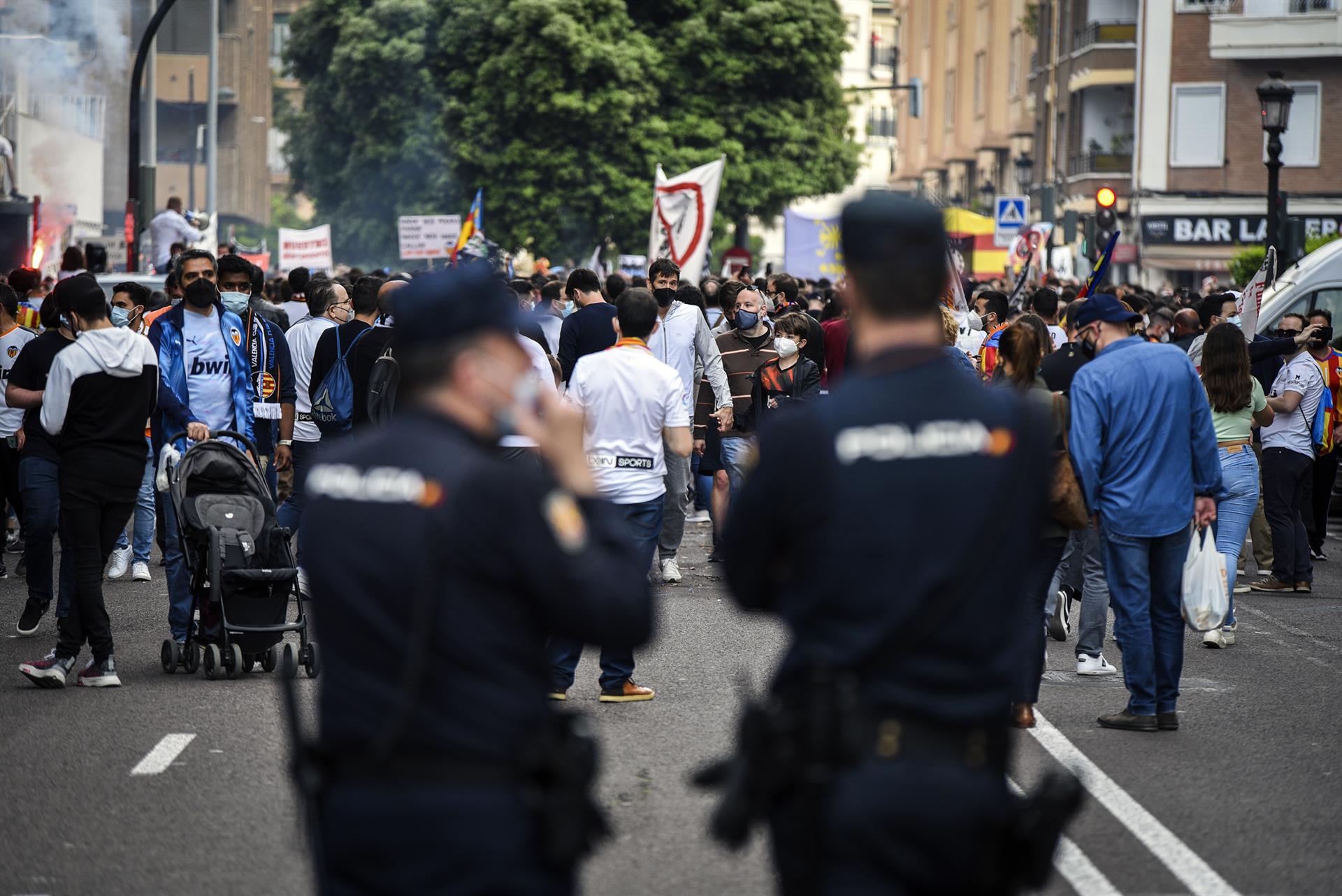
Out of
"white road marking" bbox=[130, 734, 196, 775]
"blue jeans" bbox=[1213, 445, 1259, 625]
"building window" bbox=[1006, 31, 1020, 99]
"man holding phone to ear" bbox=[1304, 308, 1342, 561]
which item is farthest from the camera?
"building window" bbox=[1006, 31, 1020, 99]

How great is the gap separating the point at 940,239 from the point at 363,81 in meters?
47.7

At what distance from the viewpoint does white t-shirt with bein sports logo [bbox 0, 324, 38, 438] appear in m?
12.1

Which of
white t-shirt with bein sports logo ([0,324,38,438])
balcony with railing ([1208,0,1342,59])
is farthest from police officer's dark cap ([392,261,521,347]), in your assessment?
balcony with railing ([1208,0,1342,59])

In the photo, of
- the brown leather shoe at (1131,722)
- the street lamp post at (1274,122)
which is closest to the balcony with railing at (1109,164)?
the street lamp post at (1274,122)

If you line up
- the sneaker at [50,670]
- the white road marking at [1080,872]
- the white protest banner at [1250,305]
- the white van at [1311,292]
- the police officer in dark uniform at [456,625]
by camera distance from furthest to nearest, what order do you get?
the white van at [1311,292], the white protest banner at [1250,305], the sneaker at [50,670], the white road marking at [1080,872], the police officer in dark uniform at [456,625]

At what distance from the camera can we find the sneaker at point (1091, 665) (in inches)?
384

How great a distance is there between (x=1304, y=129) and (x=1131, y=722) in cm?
3792

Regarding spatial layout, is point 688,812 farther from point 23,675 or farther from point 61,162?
point 61,162

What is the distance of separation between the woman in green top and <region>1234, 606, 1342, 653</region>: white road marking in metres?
0.47

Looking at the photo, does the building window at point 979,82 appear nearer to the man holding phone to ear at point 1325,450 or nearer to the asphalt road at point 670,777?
the man holding phone to ear at point 1325,450

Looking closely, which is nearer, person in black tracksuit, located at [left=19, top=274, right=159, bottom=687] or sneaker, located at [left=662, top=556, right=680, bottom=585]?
person in black tracksuit, located at [left=19, top=274, right=159, bottom=687]

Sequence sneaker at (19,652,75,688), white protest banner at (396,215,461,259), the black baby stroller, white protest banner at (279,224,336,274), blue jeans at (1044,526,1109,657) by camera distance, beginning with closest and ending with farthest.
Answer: sneaker at (19,652,75,688) → the black baby stroller → blue jeans at (1044,526,1109,657) → white protest banner at (279,224,336,274) → white protest banner at (396,215,461,259)

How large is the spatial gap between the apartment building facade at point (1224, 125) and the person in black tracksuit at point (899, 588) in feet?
132

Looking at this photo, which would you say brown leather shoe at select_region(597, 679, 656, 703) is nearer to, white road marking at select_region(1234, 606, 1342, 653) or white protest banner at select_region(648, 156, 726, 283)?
white road marking at select_region(1234, 606, 1342, 653)
